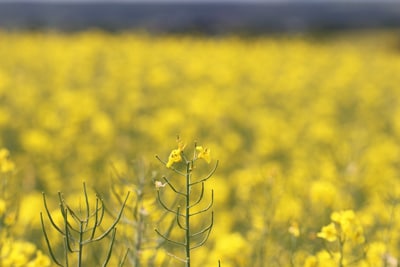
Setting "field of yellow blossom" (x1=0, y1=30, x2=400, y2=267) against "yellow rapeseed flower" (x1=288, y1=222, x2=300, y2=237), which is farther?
"field of yellow blossom" (x1=0, y1=30, x2=400, y2=267)

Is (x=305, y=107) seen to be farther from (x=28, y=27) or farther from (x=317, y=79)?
(x=28, y=27)

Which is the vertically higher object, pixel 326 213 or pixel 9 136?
pixel 9 136

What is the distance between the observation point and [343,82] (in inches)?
420

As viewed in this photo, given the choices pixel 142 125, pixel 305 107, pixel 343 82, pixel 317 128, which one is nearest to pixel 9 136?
pixel 142 125

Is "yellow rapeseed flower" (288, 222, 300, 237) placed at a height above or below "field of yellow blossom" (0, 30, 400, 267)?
below

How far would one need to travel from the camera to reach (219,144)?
6707mm

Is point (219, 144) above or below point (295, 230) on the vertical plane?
above

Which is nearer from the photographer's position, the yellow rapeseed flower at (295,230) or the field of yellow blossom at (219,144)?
the yellow rapeseed flower at (295,230)

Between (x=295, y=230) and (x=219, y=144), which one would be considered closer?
(x=295, y=230)

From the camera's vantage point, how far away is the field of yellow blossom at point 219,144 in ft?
8.63

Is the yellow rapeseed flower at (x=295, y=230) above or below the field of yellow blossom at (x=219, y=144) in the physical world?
below

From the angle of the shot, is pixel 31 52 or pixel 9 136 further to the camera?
pixel 31 52

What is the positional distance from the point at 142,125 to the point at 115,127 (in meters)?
0.26

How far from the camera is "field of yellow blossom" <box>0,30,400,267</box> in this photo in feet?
8.63
